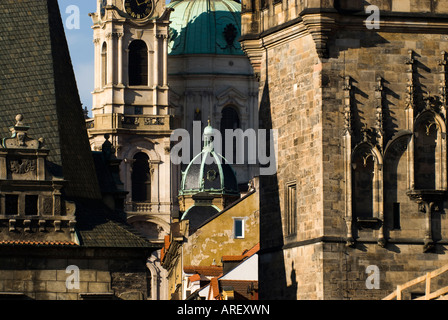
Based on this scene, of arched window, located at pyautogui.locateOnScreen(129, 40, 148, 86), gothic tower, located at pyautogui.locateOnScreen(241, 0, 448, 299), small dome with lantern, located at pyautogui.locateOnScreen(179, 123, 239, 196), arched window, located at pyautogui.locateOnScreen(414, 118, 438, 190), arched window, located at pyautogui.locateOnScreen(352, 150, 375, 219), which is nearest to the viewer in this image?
gothic tower, located at pyautogui.locateOnScreen(241, 0, 448, 299)

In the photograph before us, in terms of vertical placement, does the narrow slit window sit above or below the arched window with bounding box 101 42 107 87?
below

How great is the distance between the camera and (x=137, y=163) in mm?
178000

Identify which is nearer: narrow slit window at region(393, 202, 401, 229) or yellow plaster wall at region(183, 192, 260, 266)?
narrow slit window at region(393, 202, 401, 229)

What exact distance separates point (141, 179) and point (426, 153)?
114 metres

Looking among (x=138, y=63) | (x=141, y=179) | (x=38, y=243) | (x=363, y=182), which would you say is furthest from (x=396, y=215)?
(x=138, y=63)

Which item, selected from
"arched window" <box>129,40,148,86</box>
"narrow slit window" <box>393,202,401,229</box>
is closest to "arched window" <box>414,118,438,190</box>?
"narrow slit window" <box>393,202,401,229</box>

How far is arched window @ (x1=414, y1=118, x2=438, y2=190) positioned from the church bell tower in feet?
342

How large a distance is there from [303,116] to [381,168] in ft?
10.5

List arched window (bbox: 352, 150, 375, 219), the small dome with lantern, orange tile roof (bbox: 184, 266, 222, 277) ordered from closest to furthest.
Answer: arched window (bbox: 352, 150, 375, 219) < orange tile roof (bbox: 184, 266, 222, 277) < the small dome with lantern

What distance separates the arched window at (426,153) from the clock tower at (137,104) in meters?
106

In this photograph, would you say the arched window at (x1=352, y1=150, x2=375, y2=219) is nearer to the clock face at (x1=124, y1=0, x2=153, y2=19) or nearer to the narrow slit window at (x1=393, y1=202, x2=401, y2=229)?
the narrow slit window at (x1=393, y1=202, x2=401, y2=229)

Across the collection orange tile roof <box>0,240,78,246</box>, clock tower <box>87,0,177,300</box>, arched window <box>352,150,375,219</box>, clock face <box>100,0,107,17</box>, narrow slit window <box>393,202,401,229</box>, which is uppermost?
clock face <box>100,0,107,17</box>

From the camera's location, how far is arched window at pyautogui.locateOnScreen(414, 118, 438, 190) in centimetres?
6562

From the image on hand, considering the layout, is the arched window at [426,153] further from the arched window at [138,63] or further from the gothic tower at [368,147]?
the arched window at [138,63]
